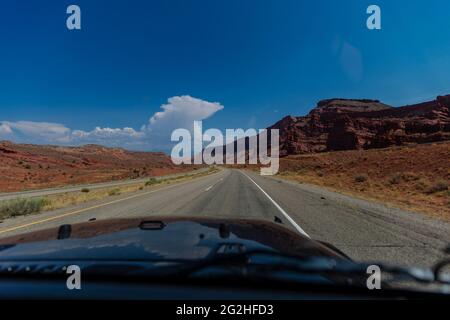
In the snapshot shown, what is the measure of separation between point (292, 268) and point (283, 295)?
304 mm

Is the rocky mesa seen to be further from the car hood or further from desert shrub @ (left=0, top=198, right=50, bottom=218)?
the car hood

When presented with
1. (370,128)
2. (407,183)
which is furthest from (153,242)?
(370,128)

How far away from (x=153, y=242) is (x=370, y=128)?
147343 millimetres

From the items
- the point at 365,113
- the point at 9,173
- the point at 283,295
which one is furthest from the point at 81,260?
the point at 365,113

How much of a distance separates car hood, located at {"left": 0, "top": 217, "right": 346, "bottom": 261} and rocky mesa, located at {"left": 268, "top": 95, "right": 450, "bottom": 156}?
101 metres

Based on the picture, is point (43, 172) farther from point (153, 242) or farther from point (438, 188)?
point (153, 242)

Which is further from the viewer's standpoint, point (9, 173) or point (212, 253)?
point (9, 173)

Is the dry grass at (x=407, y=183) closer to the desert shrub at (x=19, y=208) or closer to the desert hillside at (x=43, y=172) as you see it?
the desert shrub at (x=19, y=208)

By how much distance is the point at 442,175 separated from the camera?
90.7 feet

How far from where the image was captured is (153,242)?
324cm

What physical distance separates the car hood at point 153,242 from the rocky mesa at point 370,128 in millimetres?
101288

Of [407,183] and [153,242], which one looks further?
[407,183]
